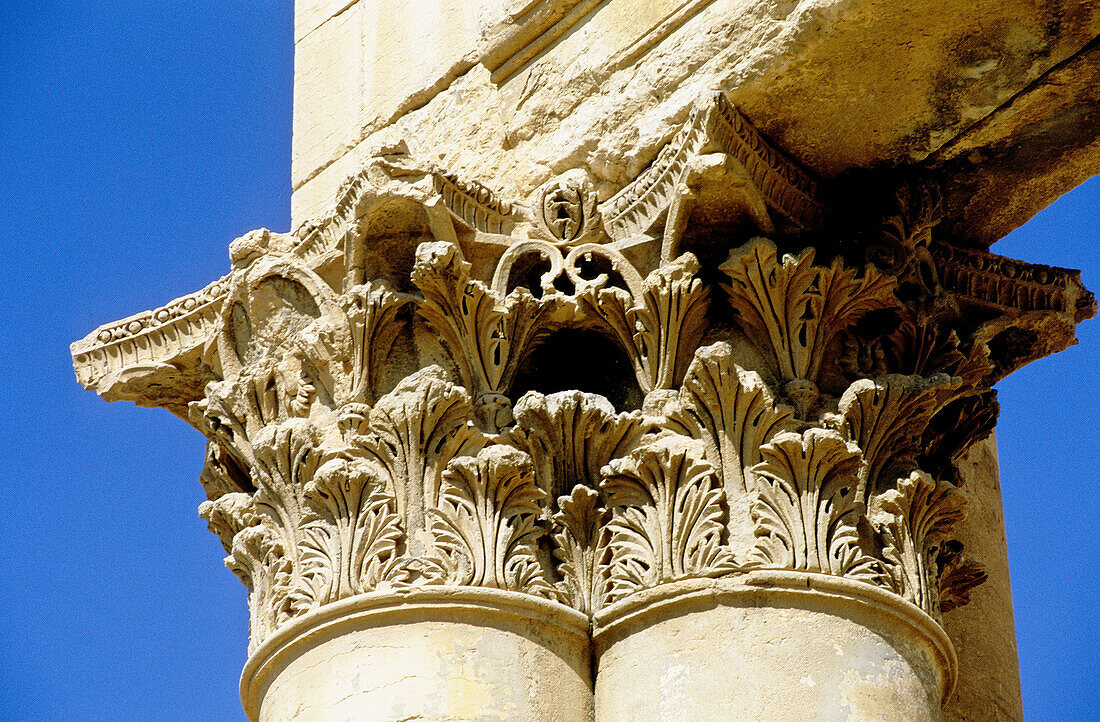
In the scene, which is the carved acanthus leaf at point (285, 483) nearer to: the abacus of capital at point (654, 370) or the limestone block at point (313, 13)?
the abacus of capital at point (654, 370)

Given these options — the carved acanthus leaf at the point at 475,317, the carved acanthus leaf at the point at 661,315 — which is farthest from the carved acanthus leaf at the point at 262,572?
the carved acanthus leaf at the point at 661,315

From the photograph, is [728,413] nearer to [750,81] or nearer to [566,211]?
[566,211]

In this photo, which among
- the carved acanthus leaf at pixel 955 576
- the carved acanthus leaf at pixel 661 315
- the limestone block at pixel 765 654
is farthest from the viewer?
the carved acanthus leaf at pixel 955 576

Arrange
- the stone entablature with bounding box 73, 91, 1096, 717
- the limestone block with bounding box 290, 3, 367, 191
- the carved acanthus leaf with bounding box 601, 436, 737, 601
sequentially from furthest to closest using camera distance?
the limestone block with bounding box 290, 3, 367, 191
the stone entablature with bounding box 73, 91, 1096, 717
the carved acanthus leaf with bounding box 601, 436, 737, 601

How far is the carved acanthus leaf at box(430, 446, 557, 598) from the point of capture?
17.4 ft

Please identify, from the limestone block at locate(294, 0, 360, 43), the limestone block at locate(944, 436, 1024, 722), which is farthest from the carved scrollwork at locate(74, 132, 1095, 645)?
the limestone block at locate(294, 0, 360, 43)

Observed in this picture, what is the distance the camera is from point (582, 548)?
18.0 feet

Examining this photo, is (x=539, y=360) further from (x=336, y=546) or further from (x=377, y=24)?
(x=377, y=24)

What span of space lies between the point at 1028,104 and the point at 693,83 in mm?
A: 1105

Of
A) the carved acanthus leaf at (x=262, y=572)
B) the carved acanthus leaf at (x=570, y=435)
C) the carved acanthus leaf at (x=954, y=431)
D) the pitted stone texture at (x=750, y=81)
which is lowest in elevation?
the carved acanthus leaf at (x=262, y=572)

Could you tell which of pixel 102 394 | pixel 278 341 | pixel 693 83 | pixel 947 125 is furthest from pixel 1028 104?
pixel 102 394

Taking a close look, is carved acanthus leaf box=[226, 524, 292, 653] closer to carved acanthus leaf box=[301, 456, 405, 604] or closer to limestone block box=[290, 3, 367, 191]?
carved acanthus leaf box=[301, 456, 405, 604]

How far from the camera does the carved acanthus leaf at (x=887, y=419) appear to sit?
5512 mm

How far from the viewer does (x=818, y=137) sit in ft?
18.9
